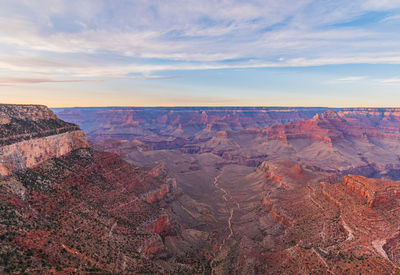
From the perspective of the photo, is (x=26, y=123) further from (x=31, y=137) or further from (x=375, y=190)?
(x=375, y=190)

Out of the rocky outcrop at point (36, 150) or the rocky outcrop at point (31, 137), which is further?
the rocky outcrop at point (31, 137)

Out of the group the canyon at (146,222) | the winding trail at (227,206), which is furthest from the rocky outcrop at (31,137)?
the winding trail at (227,206)

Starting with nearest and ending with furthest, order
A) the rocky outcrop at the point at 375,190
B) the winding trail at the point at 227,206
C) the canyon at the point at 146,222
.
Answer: the canyon at the point at 146,222 → the rocky outcrop at the point at 375,190 → the winding trail at the point at 227,206

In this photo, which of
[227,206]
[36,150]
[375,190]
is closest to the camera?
[36,150]

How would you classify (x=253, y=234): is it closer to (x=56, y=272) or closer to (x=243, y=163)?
(x=56, y=272)

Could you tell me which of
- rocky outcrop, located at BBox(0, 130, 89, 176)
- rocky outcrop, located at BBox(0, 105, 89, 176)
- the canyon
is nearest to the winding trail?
the canyon

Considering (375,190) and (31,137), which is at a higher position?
(31,137)

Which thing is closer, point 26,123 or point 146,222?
point 26,123

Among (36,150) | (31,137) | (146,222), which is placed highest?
(31,137)

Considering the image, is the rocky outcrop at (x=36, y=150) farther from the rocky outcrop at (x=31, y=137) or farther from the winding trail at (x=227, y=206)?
the winding trail at (x=227, y=206)

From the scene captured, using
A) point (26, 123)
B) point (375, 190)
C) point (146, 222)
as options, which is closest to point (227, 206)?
point (146, 222)

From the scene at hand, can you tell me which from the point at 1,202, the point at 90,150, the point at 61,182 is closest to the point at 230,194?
the point at 90,150

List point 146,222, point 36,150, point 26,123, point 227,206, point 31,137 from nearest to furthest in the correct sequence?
point 36,150 < point 31,137 < point 26,123 < point 146,222 < point 227,206

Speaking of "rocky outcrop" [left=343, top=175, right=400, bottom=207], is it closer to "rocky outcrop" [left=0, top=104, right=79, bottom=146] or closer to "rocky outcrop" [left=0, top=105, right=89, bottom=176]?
"rocky outcrop" [left=0, top=105, right=89, bottom=176]
